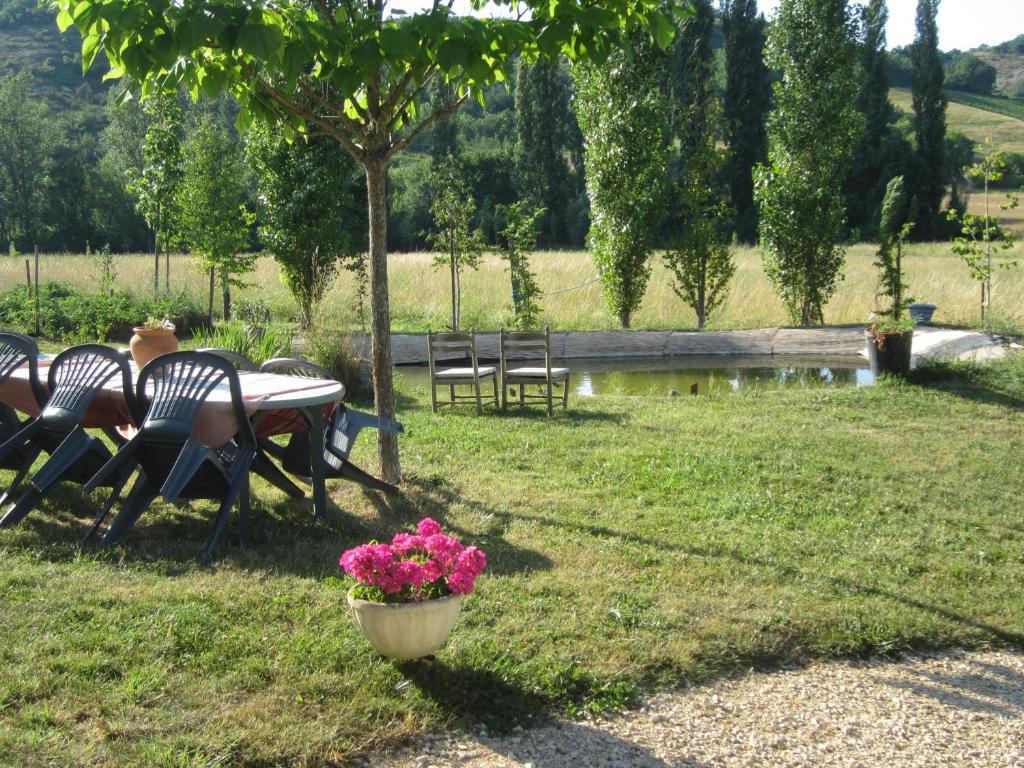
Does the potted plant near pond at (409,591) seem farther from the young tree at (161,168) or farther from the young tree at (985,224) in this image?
the young tree at (161,168)

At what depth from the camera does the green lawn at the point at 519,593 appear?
3395 mm

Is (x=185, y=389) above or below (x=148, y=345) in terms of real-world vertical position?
below

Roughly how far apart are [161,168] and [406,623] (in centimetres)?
1766

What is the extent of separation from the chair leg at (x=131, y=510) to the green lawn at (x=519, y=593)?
0.14 meters

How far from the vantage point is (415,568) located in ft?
11.9

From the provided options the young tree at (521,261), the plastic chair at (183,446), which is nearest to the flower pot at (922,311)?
the young tree at (521,261)

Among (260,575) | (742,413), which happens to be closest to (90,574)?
(260,575)

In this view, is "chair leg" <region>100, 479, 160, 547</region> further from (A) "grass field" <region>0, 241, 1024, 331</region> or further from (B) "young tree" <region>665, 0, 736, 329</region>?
(B) "young tree" <region>665, 0, 736, 329</region>

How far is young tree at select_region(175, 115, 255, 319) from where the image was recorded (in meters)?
18.8

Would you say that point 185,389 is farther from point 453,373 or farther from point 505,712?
point 453,373

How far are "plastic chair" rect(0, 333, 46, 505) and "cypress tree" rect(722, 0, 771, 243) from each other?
3913 cm

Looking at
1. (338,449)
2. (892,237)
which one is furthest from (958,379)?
(338,449)

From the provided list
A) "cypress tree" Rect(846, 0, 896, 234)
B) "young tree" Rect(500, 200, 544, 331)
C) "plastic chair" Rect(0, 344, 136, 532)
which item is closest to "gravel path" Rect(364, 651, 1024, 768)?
"plastic chair" Rect(0, 344, 136, 532)

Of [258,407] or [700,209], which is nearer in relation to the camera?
[258,407]
